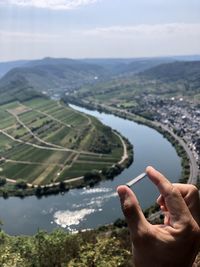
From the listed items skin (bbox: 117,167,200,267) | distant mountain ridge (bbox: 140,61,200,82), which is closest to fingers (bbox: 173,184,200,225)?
skin (bbox: 117,167,200,267)

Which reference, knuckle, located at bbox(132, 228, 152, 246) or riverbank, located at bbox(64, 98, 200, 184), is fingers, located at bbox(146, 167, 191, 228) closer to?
knuckle, located at bbox(132, 228, 152, 246)

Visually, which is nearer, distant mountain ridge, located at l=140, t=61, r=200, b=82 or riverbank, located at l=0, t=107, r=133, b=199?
riverbank, located at l=0, t=107, r=133, b=199

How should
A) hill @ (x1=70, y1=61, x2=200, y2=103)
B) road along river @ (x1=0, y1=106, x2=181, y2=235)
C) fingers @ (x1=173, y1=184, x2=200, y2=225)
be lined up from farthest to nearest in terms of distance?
hill @ (x1=70, y1=61, x2=200, y2=103) < road along river @ (x1=0, y1=106, x2=181, y2=235) < fingers @ (x1=173, y1=184, x2=200, y2=225)

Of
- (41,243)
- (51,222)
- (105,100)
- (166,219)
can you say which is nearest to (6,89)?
(105,100)

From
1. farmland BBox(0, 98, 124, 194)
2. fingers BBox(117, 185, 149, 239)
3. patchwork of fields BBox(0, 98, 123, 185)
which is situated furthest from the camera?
patchwork of fields BBox(0, 98, 123, 185)

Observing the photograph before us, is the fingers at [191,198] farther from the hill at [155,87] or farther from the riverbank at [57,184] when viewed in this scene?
the hill at [155,87]

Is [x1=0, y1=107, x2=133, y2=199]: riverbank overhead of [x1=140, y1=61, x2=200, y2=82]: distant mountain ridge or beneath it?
beneath

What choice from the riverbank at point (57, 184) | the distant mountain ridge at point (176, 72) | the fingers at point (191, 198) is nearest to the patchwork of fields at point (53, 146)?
the riverbank at point (57, 184)
